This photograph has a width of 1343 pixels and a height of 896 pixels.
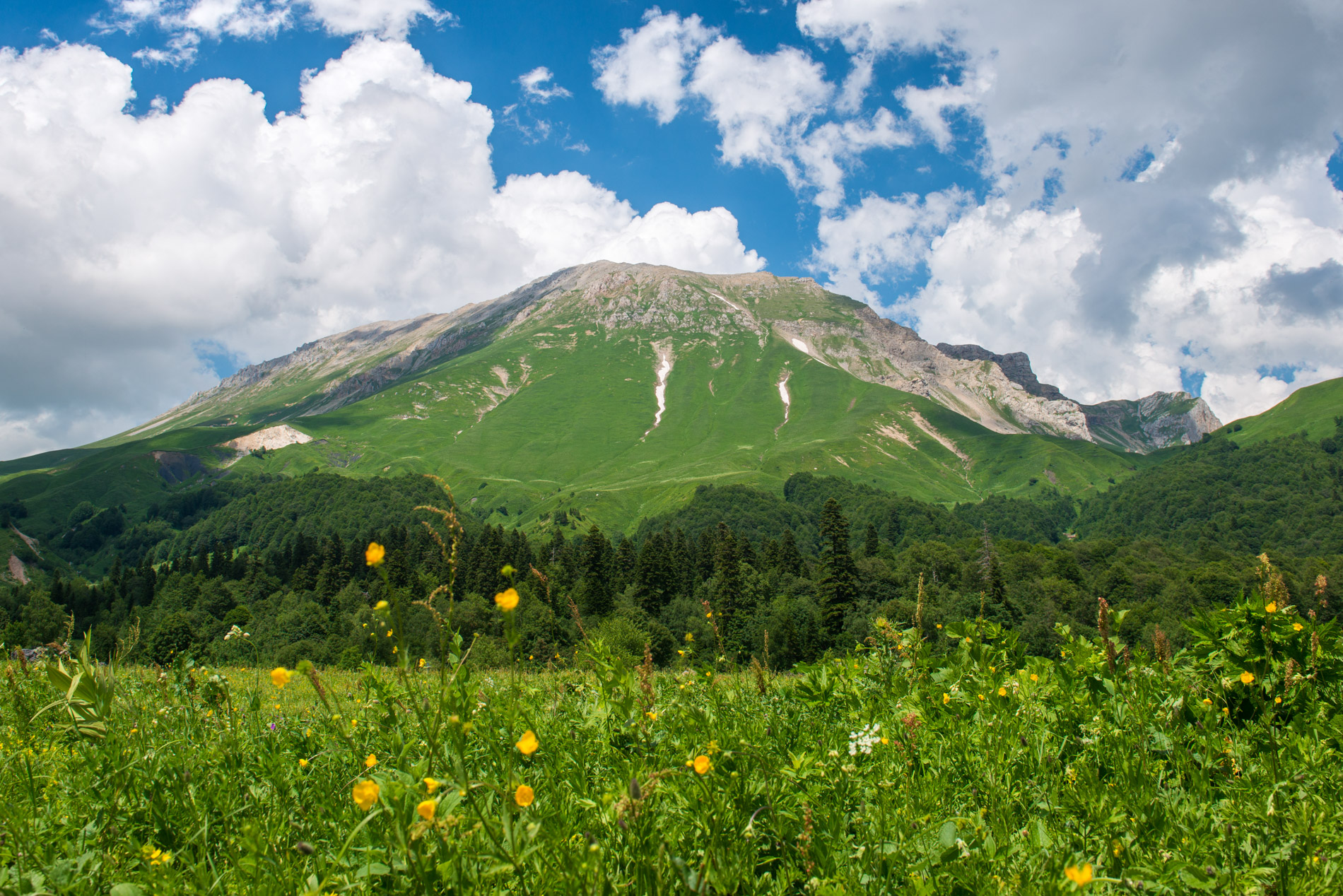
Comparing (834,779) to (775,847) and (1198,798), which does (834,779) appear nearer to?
(775,847)

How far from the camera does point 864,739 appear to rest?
15.1ft

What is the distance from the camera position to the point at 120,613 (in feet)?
316

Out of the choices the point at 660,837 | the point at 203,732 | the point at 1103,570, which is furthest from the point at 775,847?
the point at 1103,570

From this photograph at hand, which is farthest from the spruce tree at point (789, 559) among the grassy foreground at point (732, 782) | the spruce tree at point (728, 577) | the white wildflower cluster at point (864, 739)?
the white wildflower cluster at point (864, 739)

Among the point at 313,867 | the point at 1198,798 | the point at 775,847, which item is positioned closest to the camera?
the point at 313,867

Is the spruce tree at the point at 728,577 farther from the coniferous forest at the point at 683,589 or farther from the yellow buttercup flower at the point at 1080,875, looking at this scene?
the yellow buttercup flower at the point at 1080,875

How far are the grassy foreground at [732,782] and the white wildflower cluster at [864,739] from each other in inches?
1.5

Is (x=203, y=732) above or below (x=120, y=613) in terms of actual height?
above

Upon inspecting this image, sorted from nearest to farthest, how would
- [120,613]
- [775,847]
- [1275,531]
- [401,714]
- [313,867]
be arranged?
[313,867] → [775,847] → [401,714] → [120,613] → [1275,531]

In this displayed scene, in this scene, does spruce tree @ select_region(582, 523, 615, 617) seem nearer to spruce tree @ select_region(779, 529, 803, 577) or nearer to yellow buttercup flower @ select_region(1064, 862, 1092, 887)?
spruce tree @ select_region(779, 529, 803, 577)

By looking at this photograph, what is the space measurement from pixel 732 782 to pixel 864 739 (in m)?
1.36

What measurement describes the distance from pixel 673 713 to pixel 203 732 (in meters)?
4.08

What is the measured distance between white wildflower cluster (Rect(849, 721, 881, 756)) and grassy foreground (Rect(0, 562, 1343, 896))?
0.12 ft

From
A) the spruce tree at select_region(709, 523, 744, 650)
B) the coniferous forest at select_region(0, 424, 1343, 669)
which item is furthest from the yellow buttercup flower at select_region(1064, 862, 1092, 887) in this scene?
the spruce tree at select_region(709, 523, 744, 650)
